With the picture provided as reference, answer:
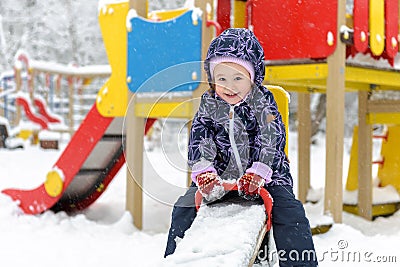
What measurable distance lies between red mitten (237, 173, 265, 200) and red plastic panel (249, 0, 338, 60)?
2518 millimetres

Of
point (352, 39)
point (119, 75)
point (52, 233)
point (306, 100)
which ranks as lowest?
point (52, 233)

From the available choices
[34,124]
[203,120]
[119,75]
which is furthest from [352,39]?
[34,124]

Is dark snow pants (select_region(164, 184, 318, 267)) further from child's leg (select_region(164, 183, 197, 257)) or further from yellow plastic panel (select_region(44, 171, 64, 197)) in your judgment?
yellow plastic panel (select_region(44, 171, 64, 197))

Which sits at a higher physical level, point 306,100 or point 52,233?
point 306,100

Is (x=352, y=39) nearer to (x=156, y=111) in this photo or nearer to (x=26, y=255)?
(x=156, y=111)

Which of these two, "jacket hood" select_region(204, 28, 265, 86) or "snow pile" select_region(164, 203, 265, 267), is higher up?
"jacket hood" select_region(204, 28, 265, 86)

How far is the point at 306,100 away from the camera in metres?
6.54

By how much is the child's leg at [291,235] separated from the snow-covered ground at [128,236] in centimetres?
50

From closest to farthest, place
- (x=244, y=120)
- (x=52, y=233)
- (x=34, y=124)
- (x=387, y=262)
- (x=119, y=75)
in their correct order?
(x=244, y=120)
(x=387, y=262)
(x=52, y=233)
(x=119, y=75)
(x=34, y=124)

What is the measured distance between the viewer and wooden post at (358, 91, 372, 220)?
595 cm

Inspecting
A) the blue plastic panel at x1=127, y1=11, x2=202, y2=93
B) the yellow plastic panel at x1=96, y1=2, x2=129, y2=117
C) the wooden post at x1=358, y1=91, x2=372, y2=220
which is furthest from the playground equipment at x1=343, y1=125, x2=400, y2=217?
the yellow plastic panel at x1=96, y1=2, x2=129, y2=117

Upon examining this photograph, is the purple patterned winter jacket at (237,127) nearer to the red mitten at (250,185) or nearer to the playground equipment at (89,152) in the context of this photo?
the red mitten at (250,185)

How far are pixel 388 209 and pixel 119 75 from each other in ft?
10.9

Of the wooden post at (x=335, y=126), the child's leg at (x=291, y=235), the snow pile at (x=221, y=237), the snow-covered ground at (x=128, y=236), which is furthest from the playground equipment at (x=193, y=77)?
the snow pile at (x=221, y=237)
